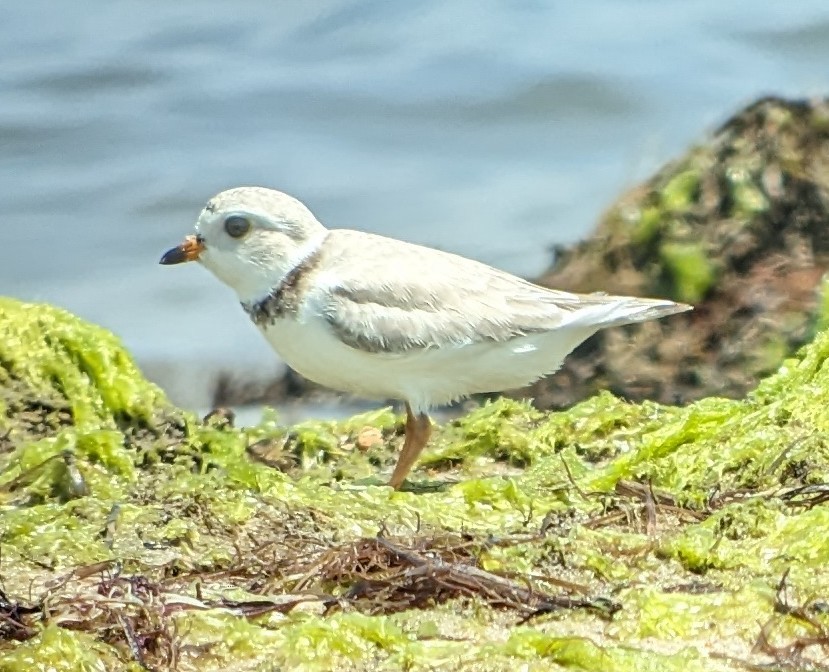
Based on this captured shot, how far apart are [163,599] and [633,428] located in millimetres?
2945

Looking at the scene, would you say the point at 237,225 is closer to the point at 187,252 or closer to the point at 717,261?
the point at 187,252

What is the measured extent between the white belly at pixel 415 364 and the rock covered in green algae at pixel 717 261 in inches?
76.1

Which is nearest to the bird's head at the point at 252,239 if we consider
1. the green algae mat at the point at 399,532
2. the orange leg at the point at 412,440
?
the green algae mat at the point at 399,532

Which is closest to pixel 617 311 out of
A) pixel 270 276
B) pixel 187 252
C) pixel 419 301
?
pixel 419 301

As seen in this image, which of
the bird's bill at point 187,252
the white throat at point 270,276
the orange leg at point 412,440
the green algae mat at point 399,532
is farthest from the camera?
the bird's bill at point 187,252

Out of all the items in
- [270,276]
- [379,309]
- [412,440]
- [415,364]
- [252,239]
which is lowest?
[412,440]

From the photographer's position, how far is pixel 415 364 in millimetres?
5750

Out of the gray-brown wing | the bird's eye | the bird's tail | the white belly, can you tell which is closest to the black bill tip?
the bird's eye

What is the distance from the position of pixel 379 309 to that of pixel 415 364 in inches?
10.2

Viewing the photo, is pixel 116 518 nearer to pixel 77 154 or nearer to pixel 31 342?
pixel 31 342

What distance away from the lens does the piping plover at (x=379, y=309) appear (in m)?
5.66

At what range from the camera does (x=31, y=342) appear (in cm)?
600

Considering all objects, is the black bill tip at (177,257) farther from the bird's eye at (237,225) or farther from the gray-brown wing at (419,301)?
the gray-brown wing at (419,301)

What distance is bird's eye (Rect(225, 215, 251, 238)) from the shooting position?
5871 millimetres
